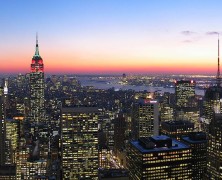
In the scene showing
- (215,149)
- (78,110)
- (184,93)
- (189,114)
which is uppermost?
(78,110)

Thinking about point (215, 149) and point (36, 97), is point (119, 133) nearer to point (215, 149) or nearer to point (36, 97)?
point (215, 149)

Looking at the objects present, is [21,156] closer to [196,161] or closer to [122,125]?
[122,125]

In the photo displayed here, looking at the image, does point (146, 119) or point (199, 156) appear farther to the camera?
point (146, 119)

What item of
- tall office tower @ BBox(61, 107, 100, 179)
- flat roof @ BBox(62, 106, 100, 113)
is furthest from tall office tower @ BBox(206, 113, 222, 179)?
flat roof @ BBox(62, 106, 100, 113)

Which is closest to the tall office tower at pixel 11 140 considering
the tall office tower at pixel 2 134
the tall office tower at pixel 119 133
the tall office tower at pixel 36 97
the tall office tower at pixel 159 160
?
the tall office tower at pixel 2 134

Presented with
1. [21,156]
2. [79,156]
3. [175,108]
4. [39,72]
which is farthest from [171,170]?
[39,72]

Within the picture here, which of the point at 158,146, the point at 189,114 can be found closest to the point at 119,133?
the point at 189,114

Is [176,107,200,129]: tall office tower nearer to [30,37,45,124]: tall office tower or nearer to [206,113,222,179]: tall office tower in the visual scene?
[30,37,45,124]: tall office tower
